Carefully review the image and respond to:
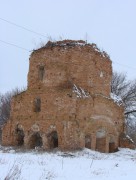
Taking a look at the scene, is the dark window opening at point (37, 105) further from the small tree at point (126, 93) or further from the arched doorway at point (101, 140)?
the small tree at point (126, 93)

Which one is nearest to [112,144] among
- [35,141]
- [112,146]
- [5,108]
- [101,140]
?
[112,146]

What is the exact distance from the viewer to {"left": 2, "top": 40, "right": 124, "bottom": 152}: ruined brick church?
20.6 m

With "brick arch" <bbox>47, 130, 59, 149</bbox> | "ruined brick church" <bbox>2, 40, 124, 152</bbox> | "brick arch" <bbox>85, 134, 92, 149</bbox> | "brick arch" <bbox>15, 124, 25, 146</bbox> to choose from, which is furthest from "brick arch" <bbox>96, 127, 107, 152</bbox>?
"brick arch" <bbox>15, 124, 25, 146</bbox>

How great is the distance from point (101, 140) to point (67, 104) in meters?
3.27

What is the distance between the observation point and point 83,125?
20.7m

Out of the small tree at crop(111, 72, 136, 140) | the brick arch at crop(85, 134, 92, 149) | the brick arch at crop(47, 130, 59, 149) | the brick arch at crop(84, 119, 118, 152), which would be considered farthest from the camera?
the small tree at crop(111, 72, 136, 140)

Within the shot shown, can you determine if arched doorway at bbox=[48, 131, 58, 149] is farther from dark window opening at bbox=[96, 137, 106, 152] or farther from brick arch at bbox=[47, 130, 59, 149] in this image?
dark window opening at bbox=[96, 137, 106, 152]

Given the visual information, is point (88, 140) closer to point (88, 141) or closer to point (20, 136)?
point (88, 141)

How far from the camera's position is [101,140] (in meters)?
21.6

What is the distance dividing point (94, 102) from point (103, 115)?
3.48 feet

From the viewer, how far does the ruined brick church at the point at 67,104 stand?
810 inches

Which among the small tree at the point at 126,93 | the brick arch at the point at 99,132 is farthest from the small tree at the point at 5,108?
the brick arch at the point at 99,132

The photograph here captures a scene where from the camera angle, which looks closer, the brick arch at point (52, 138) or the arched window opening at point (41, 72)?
the brick arch at point (52, 138)

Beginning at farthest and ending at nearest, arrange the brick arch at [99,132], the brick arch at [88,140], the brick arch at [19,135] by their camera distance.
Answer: the brick arch at [19,135] < the brick arch at [99,132] < the brick arch at [88,140]
